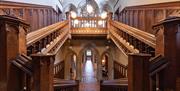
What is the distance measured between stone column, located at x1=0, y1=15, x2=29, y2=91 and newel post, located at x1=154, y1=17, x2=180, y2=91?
5.30 ft

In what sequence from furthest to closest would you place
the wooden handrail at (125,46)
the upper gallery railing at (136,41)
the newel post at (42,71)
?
the wooden handrail at (125,46) → the upper gallery railing at (136,41) → the newel post at (42,71)

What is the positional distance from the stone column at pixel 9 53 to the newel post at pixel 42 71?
34cm

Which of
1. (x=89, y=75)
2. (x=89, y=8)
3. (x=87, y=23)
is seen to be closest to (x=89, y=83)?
(x=87, y=23)

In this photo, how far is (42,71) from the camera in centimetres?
253

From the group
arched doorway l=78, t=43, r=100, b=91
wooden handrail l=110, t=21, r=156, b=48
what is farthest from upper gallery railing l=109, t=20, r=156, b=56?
arched doorway l=78, t=43, r=100, b=91

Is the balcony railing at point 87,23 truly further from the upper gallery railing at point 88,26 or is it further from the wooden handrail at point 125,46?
the wooden handrail at point 125,46

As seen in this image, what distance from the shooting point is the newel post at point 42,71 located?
2.52 m

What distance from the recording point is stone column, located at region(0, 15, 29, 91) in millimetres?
2703

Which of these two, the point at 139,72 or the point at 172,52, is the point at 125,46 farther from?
the point at 139,72

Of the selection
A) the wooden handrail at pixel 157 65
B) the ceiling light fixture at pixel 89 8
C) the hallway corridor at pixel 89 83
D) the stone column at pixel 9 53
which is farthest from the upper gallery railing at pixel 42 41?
the ceiling light fixture at pixel 89 8

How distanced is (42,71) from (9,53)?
48 centimetres

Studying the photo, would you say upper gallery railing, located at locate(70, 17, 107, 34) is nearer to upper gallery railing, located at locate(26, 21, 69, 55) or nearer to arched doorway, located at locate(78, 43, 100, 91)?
arched doorway, located at locate(78, 43, 100, 91)

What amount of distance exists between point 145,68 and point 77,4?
19.3m

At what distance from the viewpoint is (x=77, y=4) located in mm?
21422
